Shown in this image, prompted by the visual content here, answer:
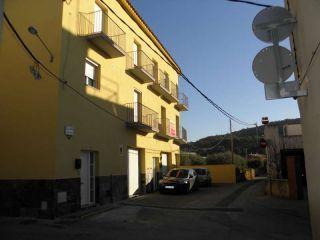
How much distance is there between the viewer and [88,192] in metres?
14.8

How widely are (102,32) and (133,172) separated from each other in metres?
8.21

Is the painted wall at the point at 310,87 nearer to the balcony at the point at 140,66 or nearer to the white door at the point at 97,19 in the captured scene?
the white door at the point at 97,19

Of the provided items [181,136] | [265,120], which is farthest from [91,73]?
[181,136]

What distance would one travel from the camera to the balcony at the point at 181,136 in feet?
91.5

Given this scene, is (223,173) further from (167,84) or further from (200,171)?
(167,84)

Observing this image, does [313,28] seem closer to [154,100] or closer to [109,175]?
[109,175]

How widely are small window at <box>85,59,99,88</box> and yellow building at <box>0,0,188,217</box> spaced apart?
40 mm

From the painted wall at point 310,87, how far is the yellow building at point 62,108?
24.7ft

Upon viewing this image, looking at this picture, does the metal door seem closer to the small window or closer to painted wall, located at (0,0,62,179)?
the small window

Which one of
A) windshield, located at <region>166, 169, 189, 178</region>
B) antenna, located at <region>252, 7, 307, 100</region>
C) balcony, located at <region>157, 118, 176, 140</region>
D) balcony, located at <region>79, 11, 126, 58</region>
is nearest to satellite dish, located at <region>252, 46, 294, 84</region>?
antenna, located at <region>252, 7, 307, 100</region>

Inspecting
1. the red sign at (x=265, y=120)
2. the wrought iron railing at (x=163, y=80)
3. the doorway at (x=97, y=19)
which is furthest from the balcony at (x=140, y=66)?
the red sign at (x=265, y=120)

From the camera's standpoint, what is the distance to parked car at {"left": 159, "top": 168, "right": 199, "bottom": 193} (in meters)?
20.9

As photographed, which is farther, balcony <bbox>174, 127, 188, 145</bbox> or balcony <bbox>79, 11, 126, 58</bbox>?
balcony <bbox>174, 127, 188, 145</bbox>

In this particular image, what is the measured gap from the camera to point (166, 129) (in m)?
25.2
